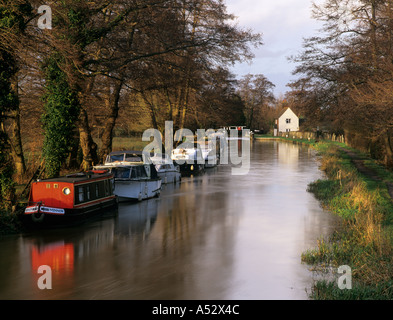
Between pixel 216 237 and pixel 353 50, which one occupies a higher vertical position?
pixel 353 50

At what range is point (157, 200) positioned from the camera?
76.0 feet

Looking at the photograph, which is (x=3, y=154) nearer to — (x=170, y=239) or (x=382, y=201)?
(x=170, y=239)

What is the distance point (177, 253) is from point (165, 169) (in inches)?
663

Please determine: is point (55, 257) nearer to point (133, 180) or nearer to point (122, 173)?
point (133, 180)

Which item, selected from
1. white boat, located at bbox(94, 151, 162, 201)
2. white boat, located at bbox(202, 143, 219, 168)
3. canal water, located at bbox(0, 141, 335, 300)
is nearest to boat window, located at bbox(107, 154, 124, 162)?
white boat, located at bbox(94, 151, 162, 201)

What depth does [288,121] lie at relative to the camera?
458 ft

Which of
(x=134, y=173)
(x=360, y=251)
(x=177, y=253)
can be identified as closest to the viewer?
(x=360, y=251)

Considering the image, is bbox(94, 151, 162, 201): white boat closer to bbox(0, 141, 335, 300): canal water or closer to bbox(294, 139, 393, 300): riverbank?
bbox(0, 141, 335, 300): canal water

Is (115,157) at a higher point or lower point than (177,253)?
higher

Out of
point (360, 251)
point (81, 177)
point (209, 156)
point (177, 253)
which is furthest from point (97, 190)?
point (209, 156)

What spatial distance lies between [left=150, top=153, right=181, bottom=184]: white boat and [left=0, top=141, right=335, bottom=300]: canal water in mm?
6662

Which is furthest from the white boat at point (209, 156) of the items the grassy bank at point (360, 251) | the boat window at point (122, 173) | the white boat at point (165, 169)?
the grassy bank at point (360, 251)
